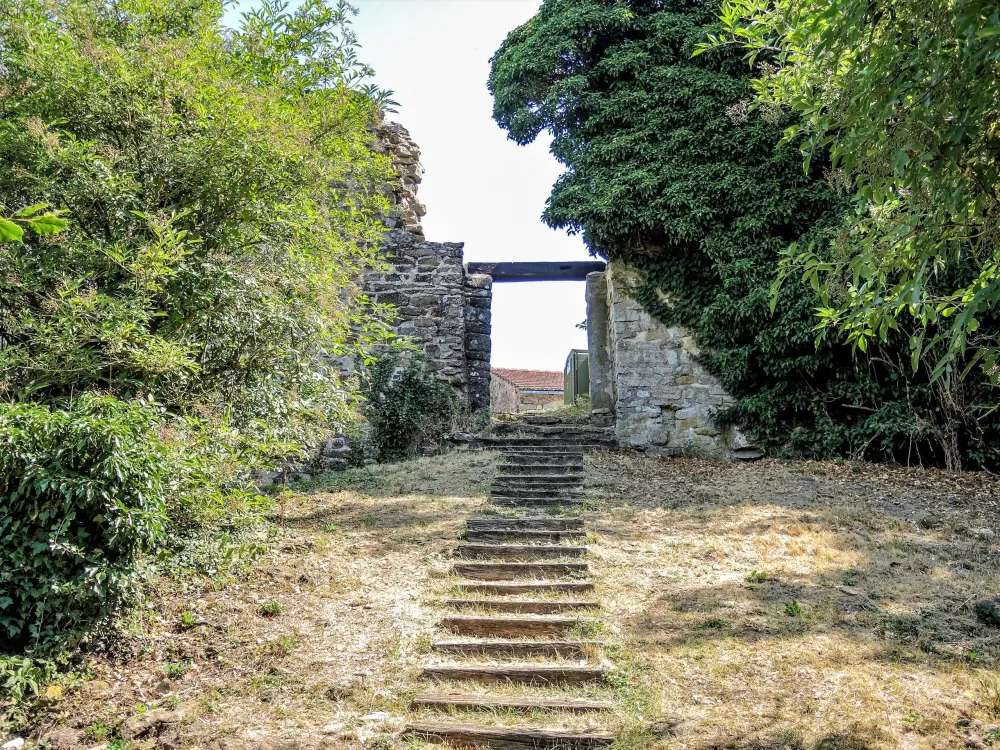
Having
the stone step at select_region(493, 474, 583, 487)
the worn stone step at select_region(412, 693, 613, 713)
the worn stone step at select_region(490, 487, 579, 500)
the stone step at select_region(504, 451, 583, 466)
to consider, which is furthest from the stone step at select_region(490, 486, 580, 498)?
the worn stone step at select_region(412, 693, 613, 713)

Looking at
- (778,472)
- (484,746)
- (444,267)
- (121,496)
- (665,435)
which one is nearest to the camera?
(484,746)

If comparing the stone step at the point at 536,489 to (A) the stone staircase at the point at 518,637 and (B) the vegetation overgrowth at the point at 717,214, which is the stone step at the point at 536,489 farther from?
(B) the vegetation overgrowth at the point at 717,214

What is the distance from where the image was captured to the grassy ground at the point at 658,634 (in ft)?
10.8

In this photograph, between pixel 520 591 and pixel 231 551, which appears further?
pixel 520 591

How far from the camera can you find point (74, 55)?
4059 millimetres

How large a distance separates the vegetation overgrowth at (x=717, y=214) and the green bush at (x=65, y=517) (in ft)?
23.8

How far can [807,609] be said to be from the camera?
4.41 meters

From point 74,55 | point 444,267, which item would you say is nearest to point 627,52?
point 444,267

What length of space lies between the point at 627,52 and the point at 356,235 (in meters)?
6.31

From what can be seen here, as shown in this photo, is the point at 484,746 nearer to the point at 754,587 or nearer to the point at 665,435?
the point at 754,587

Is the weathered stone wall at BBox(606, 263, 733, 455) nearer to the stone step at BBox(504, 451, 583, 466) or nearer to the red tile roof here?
the stone step at BBox(504, 451, 583, 466)

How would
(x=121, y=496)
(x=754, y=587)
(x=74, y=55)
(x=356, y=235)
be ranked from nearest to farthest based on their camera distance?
(x=121, y=496) → (x=74, y=55) → (x=754, y=587) → (x=356, y=235)

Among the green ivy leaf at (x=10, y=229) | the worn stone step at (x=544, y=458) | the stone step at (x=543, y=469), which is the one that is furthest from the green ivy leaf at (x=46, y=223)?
the worn stone step at (x=544, y=458)

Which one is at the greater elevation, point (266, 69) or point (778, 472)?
point (266, 69)
